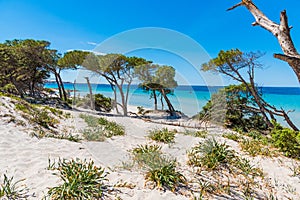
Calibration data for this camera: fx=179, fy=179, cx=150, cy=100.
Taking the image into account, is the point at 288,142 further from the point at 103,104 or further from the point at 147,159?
the point at 103,104

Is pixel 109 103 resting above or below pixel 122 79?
below

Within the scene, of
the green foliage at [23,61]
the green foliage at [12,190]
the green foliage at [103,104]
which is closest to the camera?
the green foliage at [12,190]

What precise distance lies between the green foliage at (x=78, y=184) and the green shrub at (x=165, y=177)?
79cm

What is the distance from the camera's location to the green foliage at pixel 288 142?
185 inches

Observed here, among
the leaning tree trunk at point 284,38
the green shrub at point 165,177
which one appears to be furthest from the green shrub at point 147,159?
the leaning tree trunk at point 284,38

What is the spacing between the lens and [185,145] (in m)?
5.11

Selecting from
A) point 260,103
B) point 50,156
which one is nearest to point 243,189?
point 50,156

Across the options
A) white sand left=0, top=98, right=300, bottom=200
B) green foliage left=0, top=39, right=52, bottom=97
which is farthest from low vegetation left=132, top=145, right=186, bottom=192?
green foliage left=0, top=39, right=52, bottom=97

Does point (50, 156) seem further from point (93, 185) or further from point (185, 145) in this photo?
point (185, 145)

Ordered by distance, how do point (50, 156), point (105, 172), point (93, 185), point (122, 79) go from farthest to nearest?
point (122, 79), point (50, 156), point (105, 172), point (93, 185)

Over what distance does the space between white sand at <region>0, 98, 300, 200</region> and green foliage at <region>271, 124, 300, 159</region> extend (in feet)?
1.47

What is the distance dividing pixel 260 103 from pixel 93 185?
11214mm

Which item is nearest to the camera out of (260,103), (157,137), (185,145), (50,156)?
(50,156)

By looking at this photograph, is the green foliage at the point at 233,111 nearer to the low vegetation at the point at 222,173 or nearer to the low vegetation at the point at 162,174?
the low vegetation at the point at 222,173
